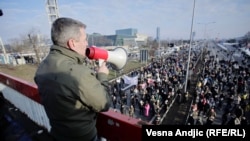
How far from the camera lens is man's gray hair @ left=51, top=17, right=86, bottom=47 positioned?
5.14 feet

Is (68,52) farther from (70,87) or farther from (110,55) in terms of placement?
(110,55)

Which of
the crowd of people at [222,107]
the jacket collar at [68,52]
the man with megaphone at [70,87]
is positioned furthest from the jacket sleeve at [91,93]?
the crowd of people at [222,107]

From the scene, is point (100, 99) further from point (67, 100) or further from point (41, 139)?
point (41, 139)

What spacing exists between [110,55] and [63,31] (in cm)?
97

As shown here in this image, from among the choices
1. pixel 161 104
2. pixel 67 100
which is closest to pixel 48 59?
pixel 67 100

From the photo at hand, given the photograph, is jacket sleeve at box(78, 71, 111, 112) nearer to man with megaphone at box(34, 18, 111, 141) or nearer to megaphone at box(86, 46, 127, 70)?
man with megaphone at box(34, 18, 111, 141)

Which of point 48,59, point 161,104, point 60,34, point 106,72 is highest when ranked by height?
point 60,34

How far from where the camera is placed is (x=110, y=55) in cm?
247

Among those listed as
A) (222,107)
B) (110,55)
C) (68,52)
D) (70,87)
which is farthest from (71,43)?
(222,107)

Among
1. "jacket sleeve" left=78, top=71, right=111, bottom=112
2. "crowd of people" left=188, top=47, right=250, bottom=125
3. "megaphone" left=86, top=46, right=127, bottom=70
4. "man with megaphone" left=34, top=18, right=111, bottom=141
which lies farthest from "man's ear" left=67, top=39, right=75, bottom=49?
"crowd of people" left=188, top=47, right=250, bottom=125

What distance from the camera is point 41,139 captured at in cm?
278

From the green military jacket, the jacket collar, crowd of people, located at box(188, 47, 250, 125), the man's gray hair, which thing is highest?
the man's gray hair

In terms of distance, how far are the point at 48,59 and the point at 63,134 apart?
67 cm

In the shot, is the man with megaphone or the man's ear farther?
the man's ear
